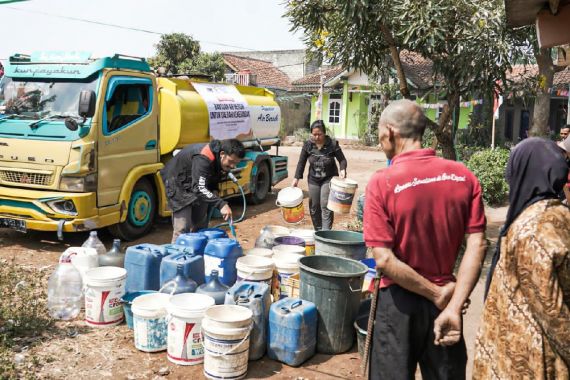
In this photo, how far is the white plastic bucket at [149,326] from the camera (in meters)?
4.30

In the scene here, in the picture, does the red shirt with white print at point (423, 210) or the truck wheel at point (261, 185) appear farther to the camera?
the truck wheel at point (261, 185)

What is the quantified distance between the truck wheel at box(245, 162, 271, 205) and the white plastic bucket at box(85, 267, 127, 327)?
6516 mm

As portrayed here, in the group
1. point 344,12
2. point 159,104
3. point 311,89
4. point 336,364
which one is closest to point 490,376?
point 336,364

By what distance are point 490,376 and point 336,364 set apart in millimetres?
1923

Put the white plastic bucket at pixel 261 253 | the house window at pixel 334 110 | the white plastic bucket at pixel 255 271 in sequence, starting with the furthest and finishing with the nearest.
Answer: the house window at pixel 334 110 < the white plastic bucket at pixel 261 253 < the white plastic bucket at pixel 255 271

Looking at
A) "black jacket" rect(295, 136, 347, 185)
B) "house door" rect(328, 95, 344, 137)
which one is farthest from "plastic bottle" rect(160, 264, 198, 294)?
"house door" rect(328, 95, 344, 137)

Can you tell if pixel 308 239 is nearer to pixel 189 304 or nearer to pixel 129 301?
pixel 189 304

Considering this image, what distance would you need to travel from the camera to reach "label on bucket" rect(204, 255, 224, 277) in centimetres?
512

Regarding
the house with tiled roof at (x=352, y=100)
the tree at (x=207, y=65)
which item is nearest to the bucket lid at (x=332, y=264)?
the tree at (x=207, y=65)

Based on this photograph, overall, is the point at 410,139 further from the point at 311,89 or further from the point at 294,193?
the point at 311,89

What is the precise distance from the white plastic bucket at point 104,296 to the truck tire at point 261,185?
6516 mm

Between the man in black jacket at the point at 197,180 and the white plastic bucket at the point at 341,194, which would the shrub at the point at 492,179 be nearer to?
the white plastic bucket at the point at 341,194

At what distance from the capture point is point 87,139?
700 cm

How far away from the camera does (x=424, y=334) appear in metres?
2.55
